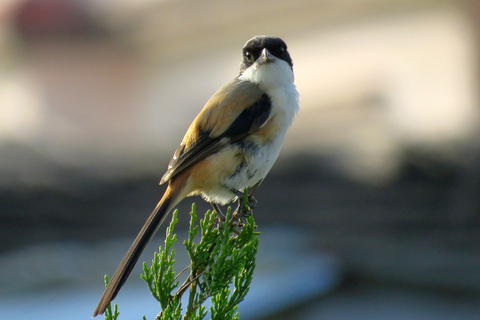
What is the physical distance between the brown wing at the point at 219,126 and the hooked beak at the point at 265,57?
0.25 m

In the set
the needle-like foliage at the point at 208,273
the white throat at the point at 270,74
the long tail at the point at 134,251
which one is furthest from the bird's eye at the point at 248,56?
the needle-like foliage at the point at 208,273

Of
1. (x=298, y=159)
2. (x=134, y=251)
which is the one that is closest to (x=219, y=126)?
(x=134, y=251)

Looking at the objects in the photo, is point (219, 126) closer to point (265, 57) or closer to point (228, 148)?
point (228, 148)

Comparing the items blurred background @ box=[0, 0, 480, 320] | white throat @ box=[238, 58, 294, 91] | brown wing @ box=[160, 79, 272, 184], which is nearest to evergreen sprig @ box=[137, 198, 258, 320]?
brown wing @ box=[160, 79, 272, 184]

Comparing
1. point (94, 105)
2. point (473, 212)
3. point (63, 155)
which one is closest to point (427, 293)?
point (473, 212)

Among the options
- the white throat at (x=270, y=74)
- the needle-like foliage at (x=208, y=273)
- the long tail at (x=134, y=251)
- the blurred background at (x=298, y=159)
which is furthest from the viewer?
the blurred background at (x=298, y=159)

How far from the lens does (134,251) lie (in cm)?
260

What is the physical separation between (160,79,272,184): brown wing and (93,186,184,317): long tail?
161 mm

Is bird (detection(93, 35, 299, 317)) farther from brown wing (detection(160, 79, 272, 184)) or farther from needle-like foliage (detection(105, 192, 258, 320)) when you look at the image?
needle-like foliage (detection(105, 192, 258, 320))

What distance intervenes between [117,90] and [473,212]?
39.0ft

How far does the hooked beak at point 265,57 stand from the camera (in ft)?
11.0

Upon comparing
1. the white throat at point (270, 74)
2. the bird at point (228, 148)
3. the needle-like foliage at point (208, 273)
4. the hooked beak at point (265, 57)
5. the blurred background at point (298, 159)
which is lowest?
the needle-like foliage at point (208, 273)

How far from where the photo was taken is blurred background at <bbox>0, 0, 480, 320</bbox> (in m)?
6.80

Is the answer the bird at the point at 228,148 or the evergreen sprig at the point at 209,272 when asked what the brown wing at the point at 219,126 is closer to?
the bird at the point at 228,148
